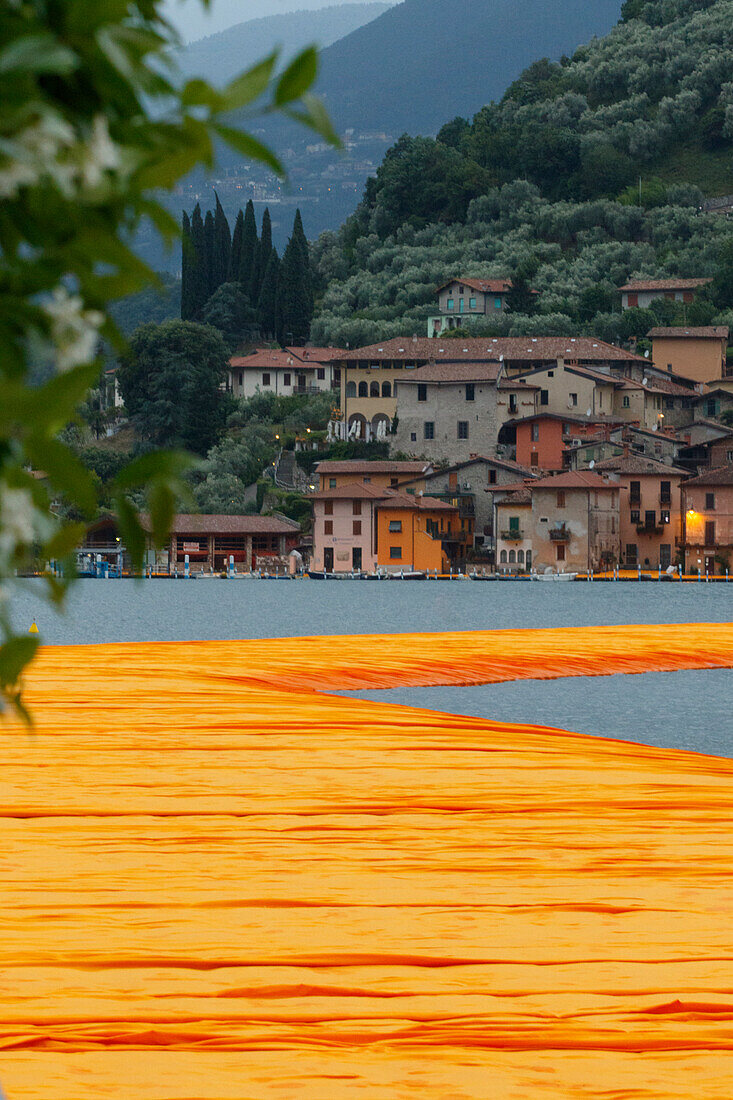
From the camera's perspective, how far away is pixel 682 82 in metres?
114

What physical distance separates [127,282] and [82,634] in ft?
119

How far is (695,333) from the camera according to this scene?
3034 inches

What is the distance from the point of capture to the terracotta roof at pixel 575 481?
204 feet

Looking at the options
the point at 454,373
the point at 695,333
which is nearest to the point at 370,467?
the point at 454,373

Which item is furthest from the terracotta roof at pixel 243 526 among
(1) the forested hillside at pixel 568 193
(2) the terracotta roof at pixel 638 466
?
(1) the forested hillside at pixel 568 193

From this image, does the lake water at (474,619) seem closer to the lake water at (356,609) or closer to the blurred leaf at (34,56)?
the lake water at (356,609)

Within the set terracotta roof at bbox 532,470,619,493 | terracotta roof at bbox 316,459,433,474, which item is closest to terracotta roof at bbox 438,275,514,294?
terracotta roof at bbox 316,459,433,474

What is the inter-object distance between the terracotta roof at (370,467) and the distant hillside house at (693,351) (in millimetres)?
17120

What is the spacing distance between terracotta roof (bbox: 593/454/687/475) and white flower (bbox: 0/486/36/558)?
63.9 meters

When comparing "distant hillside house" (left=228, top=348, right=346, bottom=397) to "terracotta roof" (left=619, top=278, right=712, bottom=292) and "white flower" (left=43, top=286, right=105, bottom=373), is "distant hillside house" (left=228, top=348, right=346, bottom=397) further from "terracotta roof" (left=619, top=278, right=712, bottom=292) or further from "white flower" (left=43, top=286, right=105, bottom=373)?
"white flower" (left=43, top=286, right=105, bottom=373)

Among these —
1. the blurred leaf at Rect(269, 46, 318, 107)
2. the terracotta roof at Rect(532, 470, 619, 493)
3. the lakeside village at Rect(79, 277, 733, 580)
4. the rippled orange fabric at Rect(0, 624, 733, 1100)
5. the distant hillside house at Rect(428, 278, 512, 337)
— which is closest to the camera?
the blurred leaf at Rect(269, 46, 318, 107)

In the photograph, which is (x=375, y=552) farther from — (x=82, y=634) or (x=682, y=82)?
(x=682, y=82)

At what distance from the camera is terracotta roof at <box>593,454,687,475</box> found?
208ft

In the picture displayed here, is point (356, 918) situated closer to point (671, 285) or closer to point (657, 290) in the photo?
point (671, 285)
